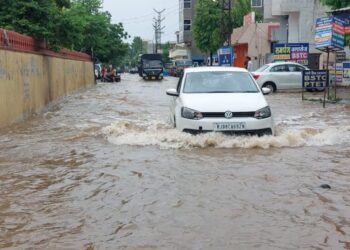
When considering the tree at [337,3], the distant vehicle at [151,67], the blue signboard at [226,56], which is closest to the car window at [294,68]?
the tree at [337,3]

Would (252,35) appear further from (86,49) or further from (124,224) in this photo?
(124,224)

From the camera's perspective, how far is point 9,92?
12.7 m

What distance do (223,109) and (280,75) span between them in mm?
17306

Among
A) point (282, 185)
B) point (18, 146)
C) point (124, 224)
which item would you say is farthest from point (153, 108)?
point (124, 224)

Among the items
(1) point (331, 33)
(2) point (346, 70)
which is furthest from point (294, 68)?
(1) point (331, 33)

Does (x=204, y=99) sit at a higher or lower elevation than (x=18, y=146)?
higher

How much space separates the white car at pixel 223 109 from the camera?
8.97 m

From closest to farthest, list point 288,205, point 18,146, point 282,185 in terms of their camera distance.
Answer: point 288,205 < point 282,185 < point 18,146

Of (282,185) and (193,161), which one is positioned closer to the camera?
(282,185)

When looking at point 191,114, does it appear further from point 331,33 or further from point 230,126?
point 331,33

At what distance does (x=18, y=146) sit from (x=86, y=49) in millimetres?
39431

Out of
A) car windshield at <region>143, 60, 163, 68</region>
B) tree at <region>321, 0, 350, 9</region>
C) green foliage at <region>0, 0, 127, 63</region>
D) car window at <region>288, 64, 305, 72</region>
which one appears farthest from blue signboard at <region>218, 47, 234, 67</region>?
green foliage at <region>0, 0, 127, 63</region>

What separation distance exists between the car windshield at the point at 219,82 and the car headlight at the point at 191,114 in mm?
987

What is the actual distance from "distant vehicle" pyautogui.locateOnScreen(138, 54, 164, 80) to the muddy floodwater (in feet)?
130
